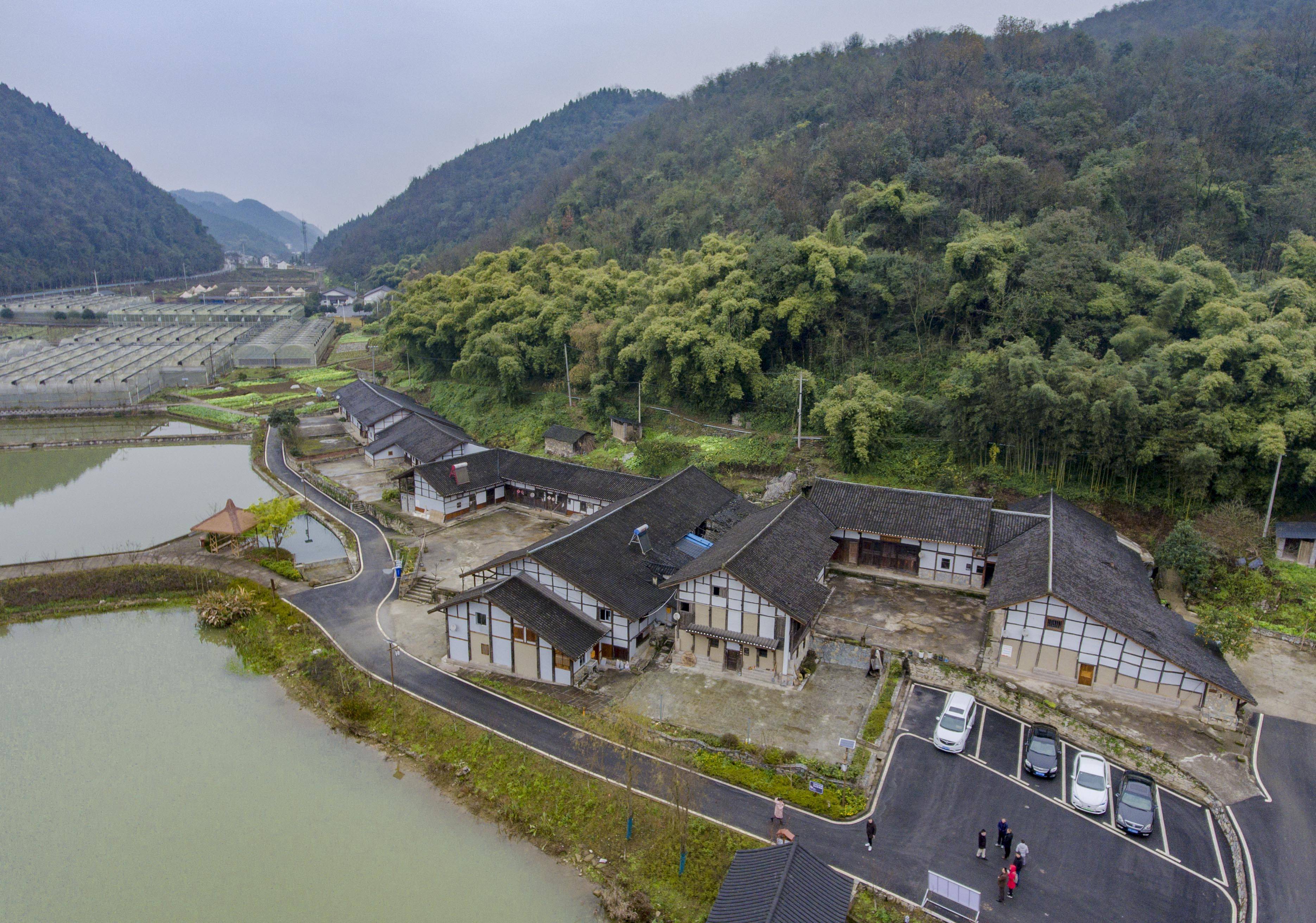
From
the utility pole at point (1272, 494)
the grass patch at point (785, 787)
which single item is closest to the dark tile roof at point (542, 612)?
the grass patch at point (785, 787)

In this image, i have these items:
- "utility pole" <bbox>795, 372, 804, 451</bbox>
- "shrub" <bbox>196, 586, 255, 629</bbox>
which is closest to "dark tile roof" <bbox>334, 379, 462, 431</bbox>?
"shrub" <bbox>196, 586, 255, 629</bbox>

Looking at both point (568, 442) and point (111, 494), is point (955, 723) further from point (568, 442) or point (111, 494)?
point (111, 494)

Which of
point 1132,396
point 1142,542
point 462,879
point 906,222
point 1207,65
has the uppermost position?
point 1207,65

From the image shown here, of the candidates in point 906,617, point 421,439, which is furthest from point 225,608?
point 906,617

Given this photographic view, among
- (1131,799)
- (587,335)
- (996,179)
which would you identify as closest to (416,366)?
(587,335)

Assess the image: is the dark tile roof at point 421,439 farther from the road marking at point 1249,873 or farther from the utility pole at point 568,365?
the road marking at point 1249,873

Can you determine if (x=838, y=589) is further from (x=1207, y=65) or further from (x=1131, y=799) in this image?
(x=1207, y=65)
